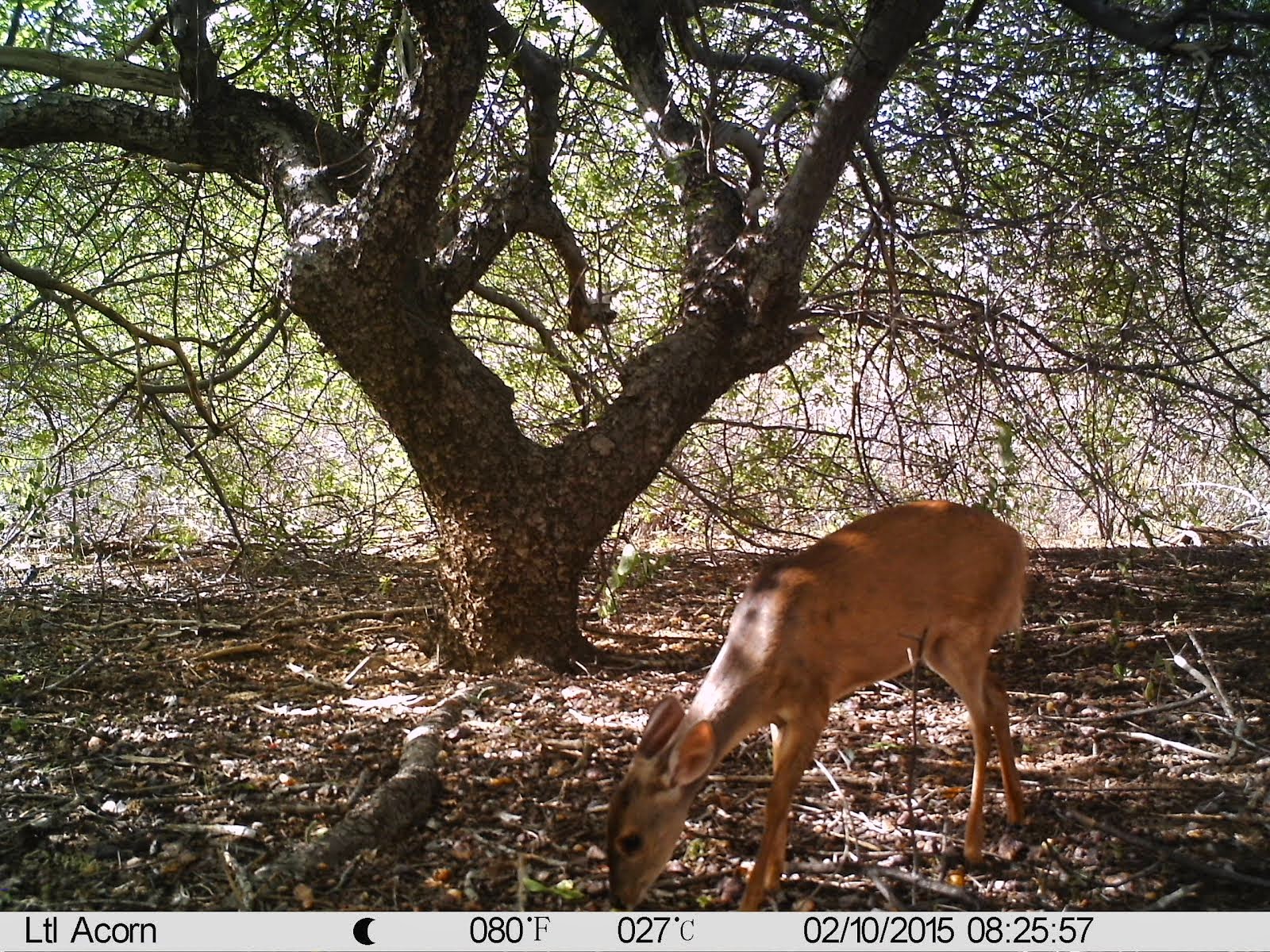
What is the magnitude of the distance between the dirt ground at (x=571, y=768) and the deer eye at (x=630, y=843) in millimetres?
286

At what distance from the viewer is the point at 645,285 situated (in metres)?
7.54

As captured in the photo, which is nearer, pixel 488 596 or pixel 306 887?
pixel 306 887

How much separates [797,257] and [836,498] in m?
2.11

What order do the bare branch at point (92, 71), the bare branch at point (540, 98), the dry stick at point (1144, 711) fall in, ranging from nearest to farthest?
the dry stick at point (1144, 711) → the bare branch at point (92, 71) → the bare branch at point (540, 98)

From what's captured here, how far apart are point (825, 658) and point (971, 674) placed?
0.62 m

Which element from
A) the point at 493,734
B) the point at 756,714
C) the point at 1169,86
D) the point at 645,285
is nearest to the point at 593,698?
the point at 493,734

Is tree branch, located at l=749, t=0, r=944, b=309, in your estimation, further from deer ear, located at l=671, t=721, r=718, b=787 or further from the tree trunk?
deer ear, located at l=671, t=721, r=718, b=787

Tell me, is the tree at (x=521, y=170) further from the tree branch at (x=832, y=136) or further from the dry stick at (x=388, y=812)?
the dry stick at (x=388, y=812)

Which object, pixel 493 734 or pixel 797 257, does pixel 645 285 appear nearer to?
pixel 797 257

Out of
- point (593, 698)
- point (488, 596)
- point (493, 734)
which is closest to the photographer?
point (493, 734)

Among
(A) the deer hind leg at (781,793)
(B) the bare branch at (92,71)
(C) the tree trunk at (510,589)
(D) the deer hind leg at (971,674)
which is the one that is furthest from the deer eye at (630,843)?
(B) the bare branch at (92,71)

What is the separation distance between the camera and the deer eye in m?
3.33

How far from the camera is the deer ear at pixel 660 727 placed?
3.43 metres

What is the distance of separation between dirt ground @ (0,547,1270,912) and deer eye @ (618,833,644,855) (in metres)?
0.29
